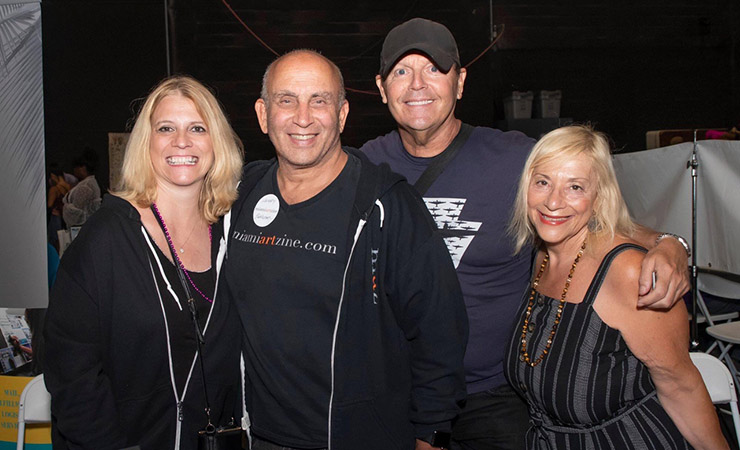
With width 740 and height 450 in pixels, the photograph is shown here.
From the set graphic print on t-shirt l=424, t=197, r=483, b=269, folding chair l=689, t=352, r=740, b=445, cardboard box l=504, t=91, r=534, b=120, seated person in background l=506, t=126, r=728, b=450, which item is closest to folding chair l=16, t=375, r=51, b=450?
graphic print on t-shirt l=424, t=197, r=483, b=269

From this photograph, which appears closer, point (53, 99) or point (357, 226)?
point (357, 226)

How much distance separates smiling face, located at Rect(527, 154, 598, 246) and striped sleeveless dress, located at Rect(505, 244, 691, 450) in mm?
138

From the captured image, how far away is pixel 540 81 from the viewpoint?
8.15 m

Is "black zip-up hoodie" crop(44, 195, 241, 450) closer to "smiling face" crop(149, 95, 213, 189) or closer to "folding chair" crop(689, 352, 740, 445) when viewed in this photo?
"smiling face" crop(149, 95, 213, 189)

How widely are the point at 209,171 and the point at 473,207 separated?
878mm

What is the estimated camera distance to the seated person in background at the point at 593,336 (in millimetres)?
1635

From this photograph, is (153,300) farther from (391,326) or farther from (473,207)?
(473,207)

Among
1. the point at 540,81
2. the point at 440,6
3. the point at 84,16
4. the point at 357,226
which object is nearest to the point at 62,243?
the point at 84,16

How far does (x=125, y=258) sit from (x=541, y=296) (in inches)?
47.6

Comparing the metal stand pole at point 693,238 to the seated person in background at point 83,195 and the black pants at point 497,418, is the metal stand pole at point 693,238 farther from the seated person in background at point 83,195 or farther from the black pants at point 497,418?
the seated person in background at point 83,195

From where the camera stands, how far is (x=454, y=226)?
1.98 meters

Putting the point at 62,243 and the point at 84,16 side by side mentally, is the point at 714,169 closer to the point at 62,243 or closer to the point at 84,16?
the point at 62,243

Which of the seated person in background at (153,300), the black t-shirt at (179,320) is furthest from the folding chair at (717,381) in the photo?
the black t-shirt at (179,320)

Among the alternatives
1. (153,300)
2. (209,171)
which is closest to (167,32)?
(209,171)
